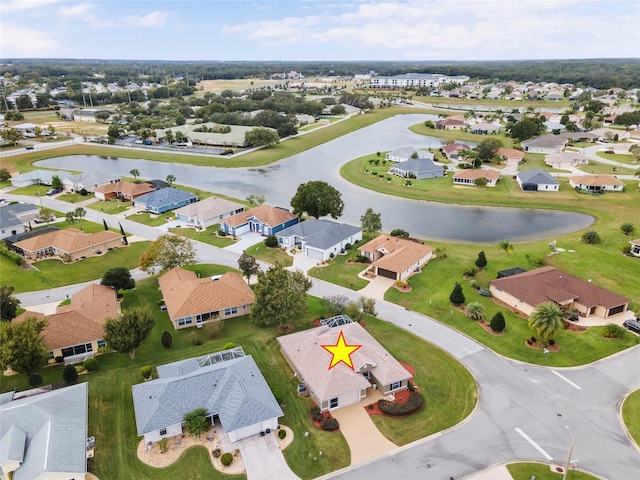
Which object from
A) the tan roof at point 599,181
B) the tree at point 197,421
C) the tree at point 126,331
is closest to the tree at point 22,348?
the tree at point 126,331

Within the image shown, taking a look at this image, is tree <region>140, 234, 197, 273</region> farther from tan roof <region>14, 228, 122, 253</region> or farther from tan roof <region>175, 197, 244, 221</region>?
tan roof <region>175, 197, 244, 221</region>

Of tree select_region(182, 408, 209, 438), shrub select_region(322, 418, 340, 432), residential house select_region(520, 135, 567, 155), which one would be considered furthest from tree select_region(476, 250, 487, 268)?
residential house select_region(520, 135, 567, 155)

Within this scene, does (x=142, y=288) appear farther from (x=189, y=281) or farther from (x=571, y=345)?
(x=571, y=345)

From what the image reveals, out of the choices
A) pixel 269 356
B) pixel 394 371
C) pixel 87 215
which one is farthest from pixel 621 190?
pixel 87 215

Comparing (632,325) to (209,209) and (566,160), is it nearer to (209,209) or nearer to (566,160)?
(209,209)

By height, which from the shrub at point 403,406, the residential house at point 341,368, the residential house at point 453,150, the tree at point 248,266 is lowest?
the shrub at point 403,406

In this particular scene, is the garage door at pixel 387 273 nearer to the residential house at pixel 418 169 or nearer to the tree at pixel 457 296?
the tree at pixel 457 296
